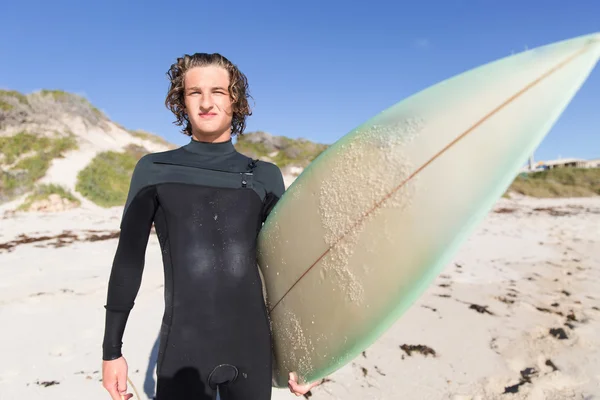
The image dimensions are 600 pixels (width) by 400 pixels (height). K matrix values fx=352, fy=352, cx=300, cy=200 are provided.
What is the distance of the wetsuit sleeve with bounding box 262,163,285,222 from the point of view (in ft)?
4.63

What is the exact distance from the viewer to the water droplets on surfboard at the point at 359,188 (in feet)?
3.84

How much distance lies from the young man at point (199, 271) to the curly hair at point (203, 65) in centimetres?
5

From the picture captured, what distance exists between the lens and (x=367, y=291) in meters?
1.19

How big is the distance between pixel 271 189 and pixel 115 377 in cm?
87

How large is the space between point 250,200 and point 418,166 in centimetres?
60

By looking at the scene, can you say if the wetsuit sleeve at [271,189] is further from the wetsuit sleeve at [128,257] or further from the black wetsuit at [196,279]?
the wetsuit sleeve at [128,257]

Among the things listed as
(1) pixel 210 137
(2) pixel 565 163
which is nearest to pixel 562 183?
(2) pixel 565 163

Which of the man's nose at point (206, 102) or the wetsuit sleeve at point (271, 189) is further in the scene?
the wetsuit sleeve at point (271, 189)

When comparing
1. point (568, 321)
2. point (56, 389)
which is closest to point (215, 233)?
point (56, 389)

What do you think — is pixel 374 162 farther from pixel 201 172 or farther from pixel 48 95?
pixel 48 95

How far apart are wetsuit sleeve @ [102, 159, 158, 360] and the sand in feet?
5.07

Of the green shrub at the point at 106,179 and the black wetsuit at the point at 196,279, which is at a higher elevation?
the black wetsuit at the point at 196,279

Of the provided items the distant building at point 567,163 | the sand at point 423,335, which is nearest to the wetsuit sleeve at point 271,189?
the sand at point 423,335

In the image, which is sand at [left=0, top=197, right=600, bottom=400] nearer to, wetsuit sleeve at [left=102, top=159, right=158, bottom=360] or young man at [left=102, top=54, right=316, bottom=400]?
young man at [left=102, top=54, right=316, bottom=400]
